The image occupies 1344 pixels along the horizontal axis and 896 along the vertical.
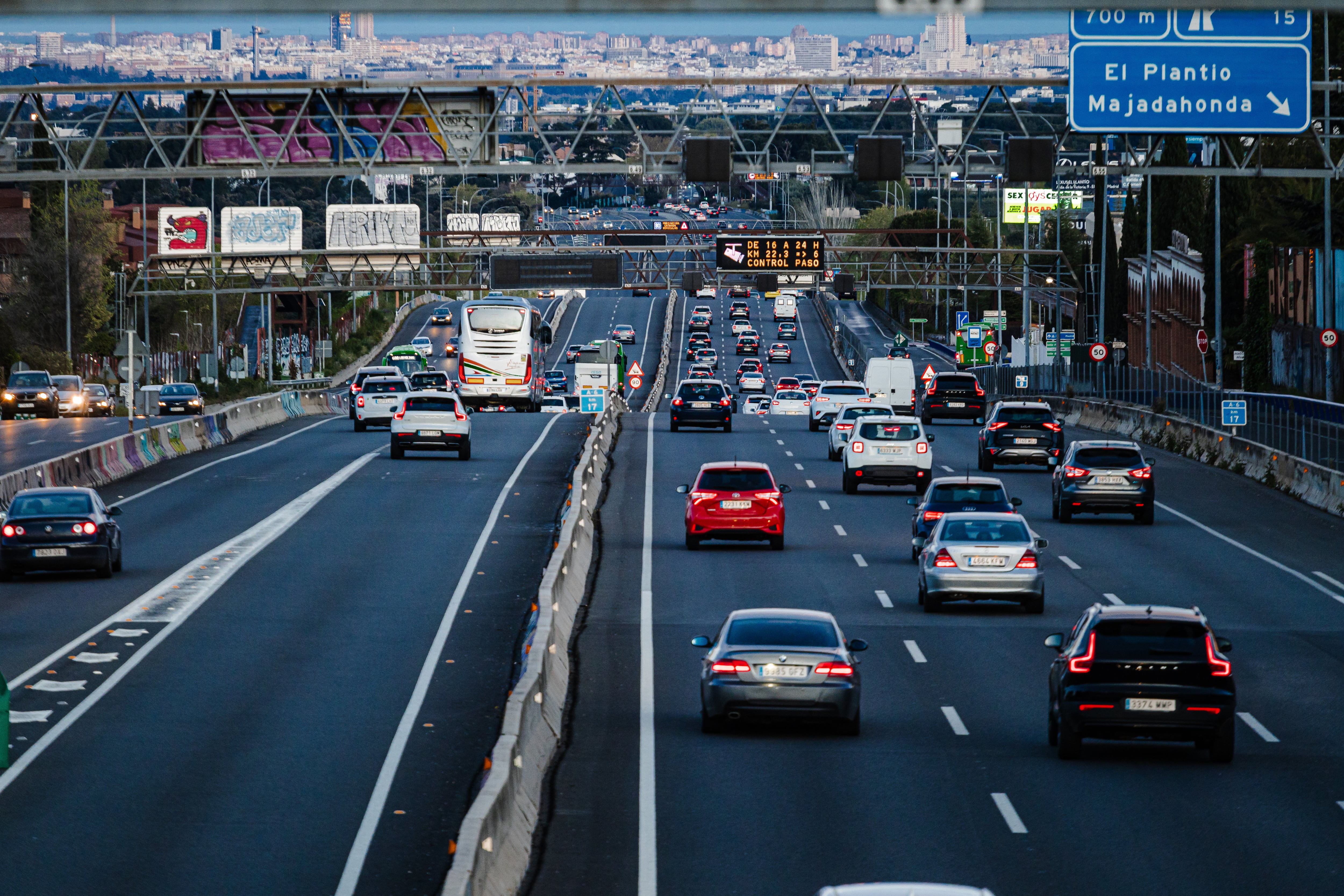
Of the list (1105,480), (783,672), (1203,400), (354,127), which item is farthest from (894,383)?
(783,672)

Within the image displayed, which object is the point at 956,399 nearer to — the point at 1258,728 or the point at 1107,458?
the point at 1107,458

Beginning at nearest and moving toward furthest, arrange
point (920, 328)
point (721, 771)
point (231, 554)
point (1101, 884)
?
point (1101, 884) < point (721, 771) < point (231, 554) < point (920, 328)

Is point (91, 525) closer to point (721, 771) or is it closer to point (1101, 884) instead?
point (721, 771)

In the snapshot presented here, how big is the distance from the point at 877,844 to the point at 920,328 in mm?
149276

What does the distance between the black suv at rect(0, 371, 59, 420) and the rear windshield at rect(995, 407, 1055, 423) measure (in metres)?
40.7

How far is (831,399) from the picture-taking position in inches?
2633

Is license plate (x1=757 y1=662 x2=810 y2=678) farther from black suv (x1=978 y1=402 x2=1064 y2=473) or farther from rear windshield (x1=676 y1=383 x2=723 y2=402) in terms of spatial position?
rear windshield (x1=676 y1=383 x2=723 y2=402)

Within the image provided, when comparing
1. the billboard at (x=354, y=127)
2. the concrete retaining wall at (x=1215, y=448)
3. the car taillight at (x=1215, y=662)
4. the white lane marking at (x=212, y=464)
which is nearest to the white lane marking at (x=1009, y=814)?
the car taillight at (x=1215, y=662)

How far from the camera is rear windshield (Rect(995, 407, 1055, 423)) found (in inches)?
2023

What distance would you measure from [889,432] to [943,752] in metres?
25.8

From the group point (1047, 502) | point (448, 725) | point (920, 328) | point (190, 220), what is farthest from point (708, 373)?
point (448, 725)

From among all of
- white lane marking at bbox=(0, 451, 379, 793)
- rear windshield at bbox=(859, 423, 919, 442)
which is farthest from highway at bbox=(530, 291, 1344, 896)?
rear windshield at bbox=(859, 423, 919, 442)

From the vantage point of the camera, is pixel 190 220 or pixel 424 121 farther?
pixel 190 220

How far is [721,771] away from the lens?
20094 millimetres
